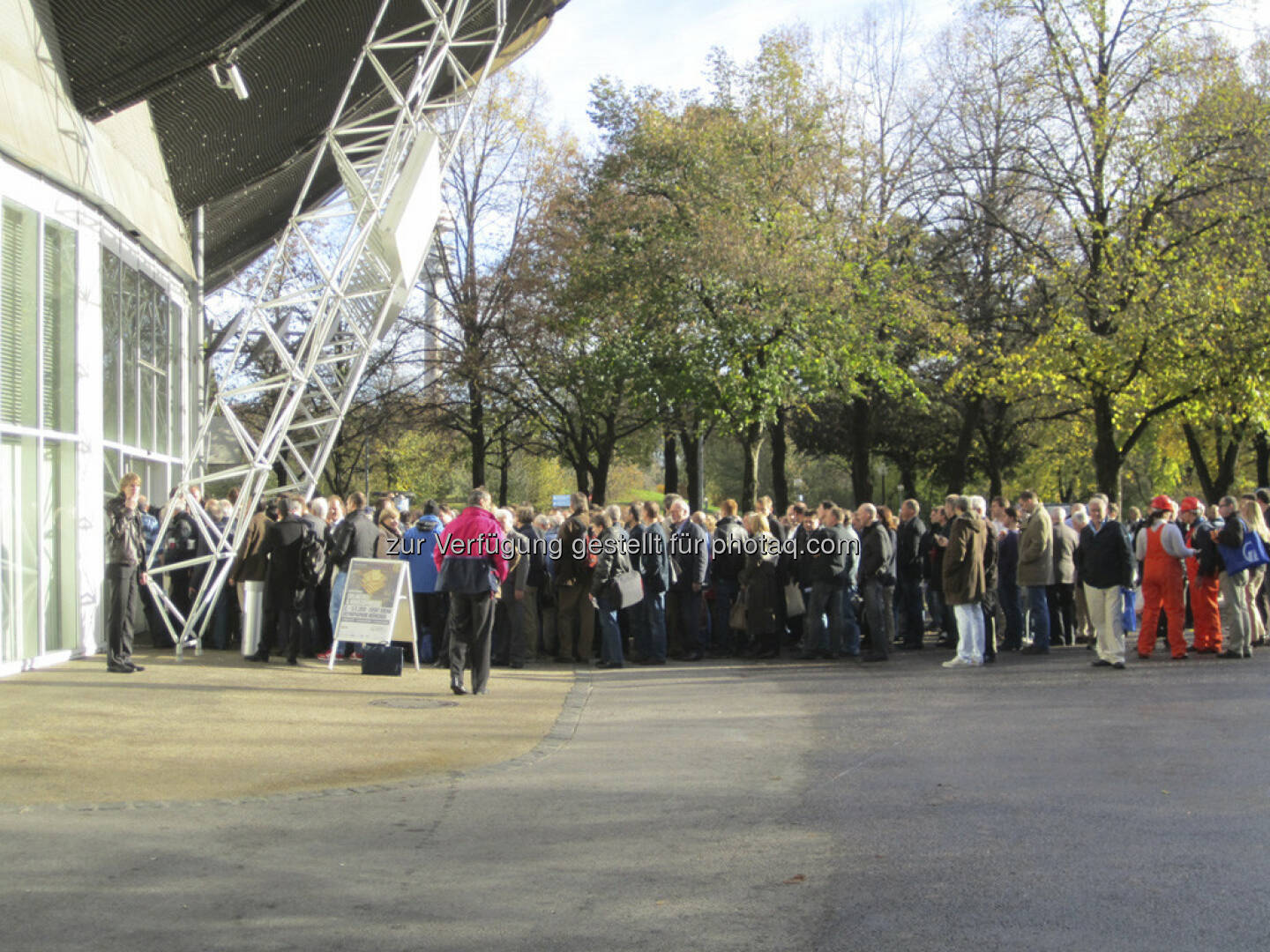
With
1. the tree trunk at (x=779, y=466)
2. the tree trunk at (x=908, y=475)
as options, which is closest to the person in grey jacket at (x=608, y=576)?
the tree trunk at (x=779, y=466)

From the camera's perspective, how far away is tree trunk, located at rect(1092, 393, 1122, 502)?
27.2 meters

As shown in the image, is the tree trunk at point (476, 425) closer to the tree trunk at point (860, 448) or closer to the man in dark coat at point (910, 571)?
the tree trunk at point (860, 448)

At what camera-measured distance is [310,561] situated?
14.4 meters

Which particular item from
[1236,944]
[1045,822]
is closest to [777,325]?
[1045,822]

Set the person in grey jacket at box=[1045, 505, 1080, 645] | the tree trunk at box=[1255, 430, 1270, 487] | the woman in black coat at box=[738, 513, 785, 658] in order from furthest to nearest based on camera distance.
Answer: the tree trunk at box=[1255, 430, 1270, 487], the person in grey jacket at box=[1045, 505, 1080, 645], the woman in black coat at box=[738, 513, 785, 658]

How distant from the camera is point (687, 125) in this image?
2962 centimetres

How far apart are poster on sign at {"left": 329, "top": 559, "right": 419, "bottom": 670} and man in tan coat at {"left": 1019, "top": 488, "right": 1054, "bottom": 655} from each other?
7.32 meters

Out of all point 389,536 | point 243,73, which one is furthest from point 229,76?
point 389,536

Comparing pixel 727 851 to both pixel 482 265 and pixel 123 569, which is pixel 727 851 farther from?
pixel 482 265

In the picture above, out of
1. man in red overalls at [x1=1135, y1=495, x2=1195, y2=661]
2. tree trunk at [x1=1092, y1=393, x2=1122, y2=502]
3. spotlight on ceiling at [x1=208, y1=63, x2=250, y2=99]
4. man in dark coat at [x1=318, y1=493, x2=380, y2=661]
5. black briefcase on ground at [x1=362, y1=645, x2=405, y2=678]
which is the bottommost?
black briefcase on ground at [x1=362, y1=645, x2=405, y2=678]

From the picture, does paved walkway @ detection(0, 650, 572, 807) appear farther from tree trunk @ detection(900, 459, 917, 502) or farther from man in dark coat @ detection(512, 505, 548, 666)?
tree trunk @ detection(900, 459, 917, 502)

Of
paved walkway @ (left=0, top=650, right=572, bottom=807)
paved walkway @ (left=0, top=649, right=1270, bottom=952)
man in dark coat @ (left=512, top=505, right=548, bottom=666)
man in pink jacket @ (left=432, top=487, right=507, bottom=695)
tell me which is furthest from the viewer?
man in dark coat @ (left=512, top=505, right=548, bottom=666)

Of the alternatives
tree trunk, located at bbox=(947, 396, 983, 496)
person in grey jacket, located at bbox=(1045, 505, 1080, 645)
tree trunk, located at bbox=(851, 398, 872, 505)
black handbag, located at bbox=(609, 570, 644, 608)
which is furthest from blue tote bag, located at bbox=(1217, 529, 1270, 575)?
tree trunk, located at bbox=(851, 398, 872, 505)

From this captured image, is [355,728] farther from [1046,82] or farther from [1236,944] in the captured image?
[1046,82]
